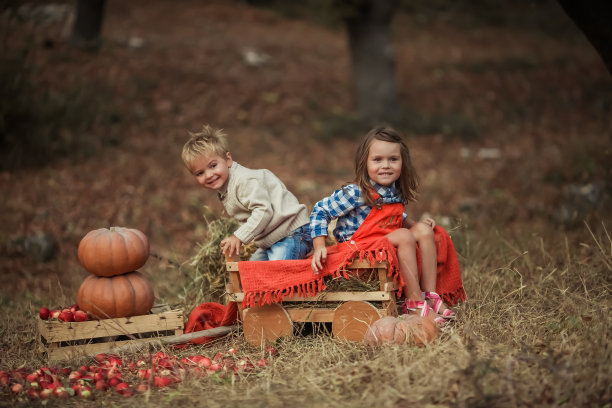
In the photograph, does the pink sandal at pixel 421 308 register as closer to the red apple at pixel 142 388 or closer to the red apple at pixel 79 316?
the red apple at pixel 142 388

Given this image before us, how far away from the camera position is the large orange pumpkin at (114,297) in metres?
4.48

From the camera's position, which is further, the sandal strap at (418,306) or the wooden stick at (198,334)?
the wooden stick at (198,334)

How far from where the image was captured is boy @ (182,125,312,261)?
14.5 ft

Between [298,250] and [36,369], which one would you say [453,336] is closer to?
[298,250]

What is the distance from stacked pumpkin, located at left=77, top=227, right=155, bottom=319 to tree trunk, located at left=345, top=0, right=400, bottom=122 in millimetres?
7640

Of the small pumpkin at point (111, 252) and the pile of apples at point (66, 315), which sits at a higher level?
the small pumpkin at point (111, 252)

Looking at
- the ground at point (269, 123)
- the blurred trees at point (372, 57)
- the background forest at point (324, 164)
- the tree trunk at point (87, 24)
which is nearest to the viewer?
the background forest at point (324, 164)

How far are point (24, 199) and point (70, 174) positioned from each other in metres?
1.04

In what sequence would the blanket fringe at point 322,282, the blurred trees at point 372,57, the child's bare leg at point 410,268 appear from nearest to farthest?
the blanket fringe at point 322,282 → the child's bare leg at point 410,268 → the blurred trees at point 372,57

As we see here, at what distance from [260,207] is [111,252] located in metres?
1.11

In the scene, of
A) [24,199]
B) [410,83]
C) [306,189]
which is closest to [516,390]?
[306,189]

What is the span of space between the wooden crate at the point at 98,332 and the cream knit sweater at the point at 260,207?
81 cm

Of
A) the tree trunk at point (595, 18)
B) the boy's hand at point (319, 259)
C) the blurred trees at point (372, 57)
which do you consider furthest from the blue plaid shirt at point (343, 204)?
the blurred trees at point (372, 57)

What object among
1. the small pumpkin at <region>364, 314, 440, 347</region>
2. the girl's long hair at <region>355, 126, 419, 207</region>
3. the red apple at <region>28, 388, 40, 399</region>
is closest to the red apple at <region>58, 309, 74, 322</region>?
the red apple at <region>28, 388, 40, 399</region>
